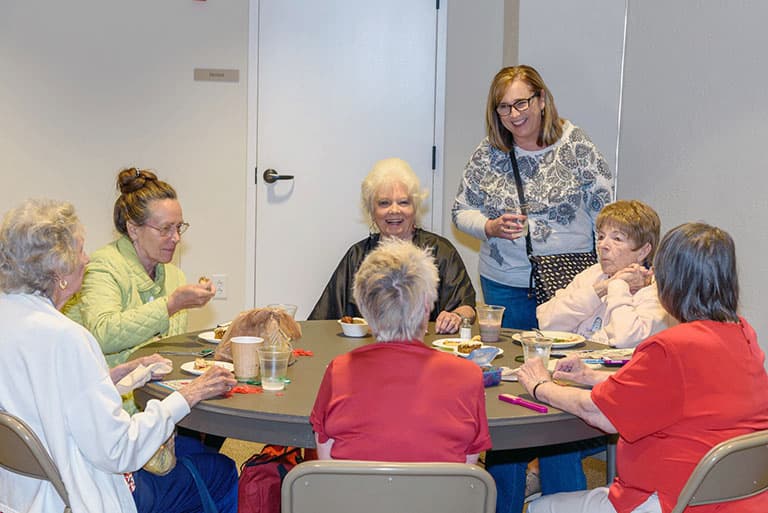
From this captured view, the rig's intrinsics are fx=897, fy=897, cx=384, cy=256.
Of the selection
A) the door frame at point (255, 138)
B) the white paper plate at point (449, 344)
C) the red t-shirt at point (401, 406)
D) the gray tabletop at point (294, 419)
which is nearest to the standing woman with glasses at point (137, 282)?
the gray tabletop at point (294, 419)

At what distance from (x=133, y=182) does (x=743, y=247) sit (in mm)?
2378

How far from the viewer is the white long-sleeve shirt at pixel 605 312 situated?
2744mm

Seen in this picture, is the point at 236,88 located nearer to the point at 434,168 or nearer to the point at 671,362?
the point at 434,168

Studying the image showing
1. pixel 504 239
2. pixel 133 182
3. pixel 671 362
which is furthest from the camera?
pixel 504 239

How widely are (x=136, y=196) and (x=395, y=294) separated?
131 cm

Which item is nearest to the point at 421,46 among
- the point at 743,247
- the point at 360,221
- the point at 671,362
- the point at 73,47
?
the point at 360,221

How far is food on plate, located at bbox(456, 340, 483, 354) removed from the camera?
2.56m

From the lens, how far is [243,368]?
2.29 meters

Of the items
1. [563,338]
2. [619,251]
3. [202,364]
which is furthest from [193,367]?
[619,251]

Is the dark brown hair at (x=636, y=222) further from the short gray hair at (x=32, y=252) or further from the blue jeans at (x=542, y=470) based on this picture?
the short gray hair at (x=32, y=252)

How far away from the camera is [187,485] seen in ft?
8.00

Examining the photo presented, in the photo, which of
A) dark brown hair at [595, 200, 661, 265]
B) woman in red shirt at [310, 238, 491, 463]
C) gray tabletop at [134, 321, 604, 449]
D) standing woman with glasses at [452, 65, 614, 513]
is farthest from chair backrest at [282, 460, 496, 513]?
standing woman with glasses at [452, 65, 614, 513]

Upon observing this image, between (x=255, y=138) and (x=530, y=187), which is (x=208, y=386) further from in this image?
(x=255, y=138)

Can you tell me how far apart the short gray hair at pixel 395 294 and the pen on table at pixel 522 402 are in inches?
12.3
